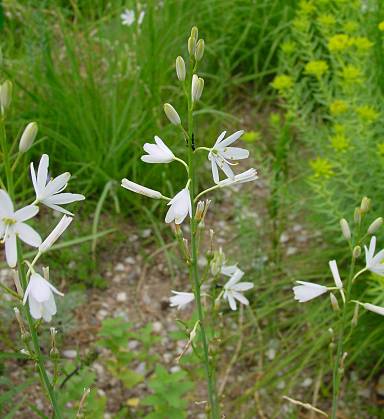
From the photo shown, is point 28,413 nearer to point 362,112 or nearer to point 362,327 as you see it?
point 362,327

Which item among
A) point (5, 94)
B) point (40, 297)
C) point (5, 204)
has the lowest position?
point (40, 297)

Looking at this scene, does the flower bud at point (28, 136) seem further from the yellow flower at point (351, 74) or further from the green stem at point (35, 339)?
the yellow flower at point (351, 74)

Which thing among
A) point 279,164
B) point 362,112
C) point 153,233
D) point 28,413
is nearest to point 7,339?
point 28,413

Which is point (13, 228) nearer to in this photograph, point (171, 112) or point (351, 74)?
point (171, 112)

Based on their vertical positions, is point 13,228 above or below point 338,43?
above

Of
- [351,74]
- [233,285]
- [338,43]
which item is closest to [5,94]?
[233,285]

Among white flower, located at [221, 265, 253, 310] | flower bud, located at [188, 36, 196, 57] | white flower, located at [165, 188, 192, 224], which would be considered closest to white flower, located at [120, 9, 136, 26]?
white flower, located at [221, 265, 253, 310]

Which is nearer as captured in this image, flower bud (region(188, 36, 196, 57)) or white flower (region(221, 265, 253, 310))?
flower bud (region(188, 36, 196, 57))

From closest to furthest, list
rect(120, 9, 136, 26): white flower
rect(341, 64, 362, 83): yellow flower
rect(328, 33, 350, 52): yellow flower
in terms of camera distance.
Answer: rect(341, 64, 362, 83): yellow flower → rect(328, 33, 350, 52): yellow flower → rect(120, 9, 136, 26): white flower

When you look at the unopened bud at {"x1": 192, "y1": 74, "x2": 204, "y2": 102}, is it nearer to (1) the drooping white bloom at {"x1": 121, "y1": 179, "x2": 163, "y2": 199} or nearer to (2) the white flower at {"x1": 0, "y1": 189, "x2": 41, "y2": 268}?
(1) the drooping white bloom at {"x1": 121, "y1": 179, "x2": 163, "y2": 199}
